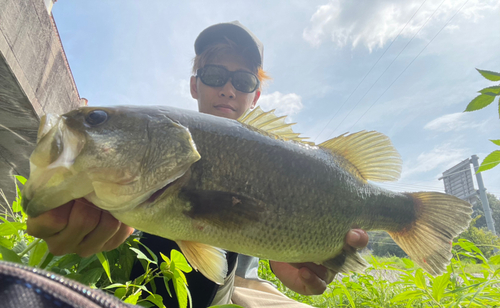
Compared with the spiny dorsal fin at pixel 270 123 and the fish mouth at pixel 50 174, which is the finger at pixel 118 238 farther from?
the spiny dorsal fin at pixel 270 123

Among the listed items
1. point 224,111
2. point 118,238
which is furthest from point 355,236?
point 224,111

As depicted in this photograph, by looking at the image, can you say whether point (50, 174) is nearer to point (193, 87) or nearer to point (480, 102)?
point (480, 102)

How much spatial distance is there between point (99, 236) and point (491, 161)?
4.85 ft

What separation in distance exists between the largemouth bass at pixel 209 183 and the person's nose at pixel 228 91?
1.83 meters

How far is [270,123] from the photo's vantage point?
1512mm

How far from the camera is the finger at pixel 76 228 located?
0.99m

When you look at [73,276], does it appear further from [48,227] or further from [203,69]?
[203,69]

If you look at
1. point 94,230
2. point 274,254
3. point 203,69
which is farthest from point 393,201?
point 203,69

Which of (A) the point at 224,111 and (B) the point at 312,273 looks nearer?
(B) the point at 312,273

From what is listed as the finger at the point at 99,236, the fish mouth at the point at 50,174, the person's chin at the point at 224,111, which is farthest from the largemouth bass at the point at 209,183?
the person's chin at the point at 224,111

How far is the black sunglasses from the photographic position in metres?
3.30

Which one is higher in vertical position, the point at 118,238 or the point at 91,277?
the point at 118,238

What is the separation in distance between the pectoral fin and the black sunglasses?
245 cm

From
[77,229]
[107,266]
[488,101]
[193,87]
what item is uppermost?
[193,87]
